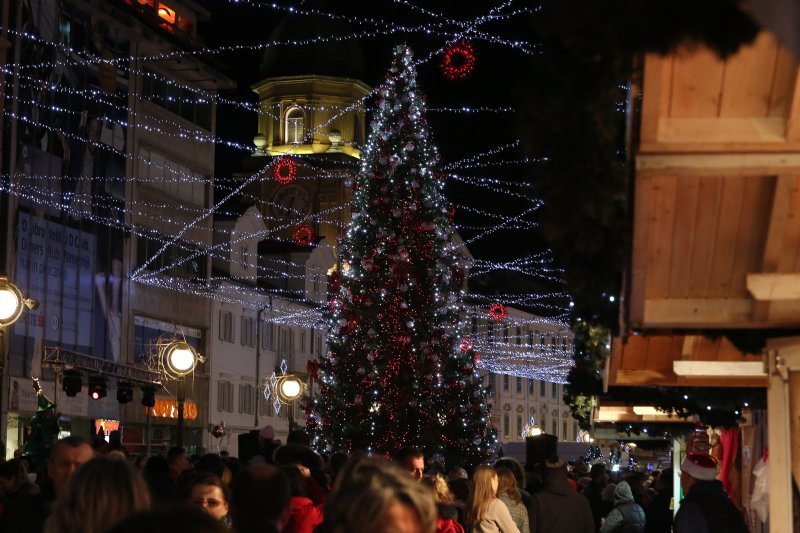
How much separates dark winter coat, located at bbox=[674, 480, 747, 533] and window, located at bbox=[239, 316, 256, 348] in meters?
50.5

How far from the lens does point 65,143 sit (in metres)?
43.0

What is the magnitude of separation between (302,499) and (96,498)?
164 inches

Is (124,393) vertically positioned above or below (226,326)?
below

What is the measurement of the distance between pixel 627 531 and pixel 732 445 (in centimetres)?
Result: 184

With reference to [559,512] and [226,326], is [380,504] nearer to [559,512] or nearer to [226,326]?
[559,512]

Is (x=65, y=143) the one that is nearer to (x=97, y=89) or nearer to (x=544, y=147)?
(x=97, y=89)

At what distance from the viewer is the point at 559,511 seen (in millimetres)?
13453

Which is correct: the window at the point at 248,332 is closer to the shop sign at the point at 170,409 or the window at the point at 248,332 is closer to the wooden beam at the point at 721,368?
the shop sign at the point at 170,409

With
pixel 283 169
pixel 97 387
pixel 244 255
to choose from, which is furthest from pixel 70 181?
pixel 244 255

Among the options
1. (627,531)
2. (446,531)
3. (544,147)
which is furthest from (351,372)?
(544,147)

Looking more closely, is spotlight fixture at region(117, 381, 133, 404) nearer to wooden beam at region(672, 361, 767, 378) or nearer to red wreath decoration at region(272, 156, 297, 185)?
wooden beam at region(672, 361, 767, 378)

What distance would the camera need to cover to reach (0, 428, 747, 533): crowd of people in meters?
4.42

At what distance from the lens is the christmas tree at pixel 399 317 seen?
29.2m

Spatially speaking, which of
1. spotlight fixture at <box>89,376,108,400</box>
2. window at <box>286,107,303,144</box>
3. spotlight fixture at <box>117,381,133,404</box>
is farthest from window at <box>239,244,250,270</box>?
spotlight fixture at <box>89,376,108,400</box>
